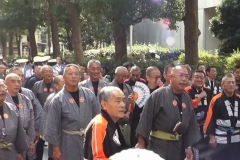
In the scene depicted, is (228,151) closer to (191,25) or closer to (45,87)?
(45,87)

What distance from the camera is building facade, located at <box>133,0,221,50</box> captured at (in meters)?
32.8

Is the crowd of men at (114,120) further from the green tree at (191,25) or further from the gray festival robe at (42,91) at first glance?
the green tree at (191,25)

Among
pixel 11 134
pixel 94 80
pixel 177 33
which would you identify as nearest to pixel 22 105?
pixel 11 134

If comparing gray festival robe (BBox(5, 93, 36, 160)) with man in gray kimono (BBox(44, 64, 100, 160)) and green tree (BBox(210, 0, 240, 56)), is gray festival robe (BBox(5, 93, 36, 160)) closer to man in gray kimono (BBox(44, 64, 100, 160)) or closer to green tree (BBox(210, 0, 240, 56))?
man in gray kimono (BBox(44, 64, 100, 160))

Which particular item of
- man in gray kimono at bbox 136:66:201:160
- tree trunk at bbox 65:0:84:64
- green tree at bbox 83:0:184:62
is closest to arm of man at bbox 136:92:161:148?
man in gray kimono at bbox 136:66:201:160

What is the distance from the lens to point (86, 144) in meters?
4.15

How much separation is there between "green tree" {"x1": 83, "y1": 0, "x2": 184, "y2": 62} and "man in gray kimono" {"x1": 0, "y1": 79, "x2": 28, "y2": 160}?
11450 mm

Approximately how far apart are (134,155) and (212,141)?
198 inches

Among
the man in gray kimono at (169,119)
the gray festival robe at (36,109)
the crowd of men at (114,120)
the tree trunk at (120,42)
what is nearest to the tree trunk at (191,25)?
the tree trunk at (120,42)

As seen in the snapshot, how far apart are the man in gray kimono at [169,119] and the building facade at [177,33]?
2071 cm

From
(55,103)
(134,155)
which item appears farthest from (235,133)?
(134,155)

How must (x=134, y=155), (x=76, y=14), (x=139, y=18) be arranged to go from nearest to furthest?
(x=134, y=155) → (x=139, y=18) → (x=76, y=14)

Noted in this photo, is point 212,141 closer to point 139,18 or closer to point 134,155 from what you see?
point 134,155

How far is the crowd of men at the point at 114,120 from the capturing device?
418 centimetres
